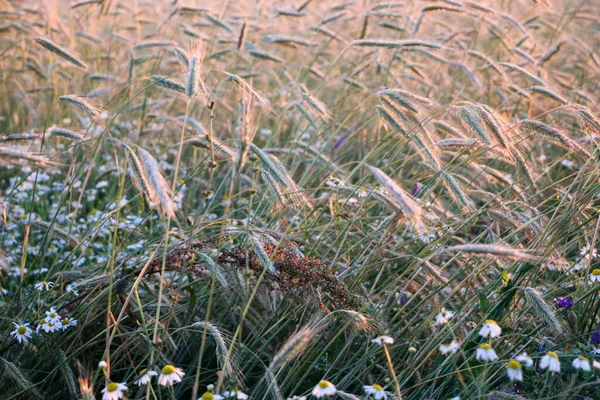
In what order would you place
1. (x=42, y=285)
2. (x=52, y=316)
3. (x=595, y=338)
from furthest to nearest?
(x=42, y=285) → (x=52, y=316) → (x=595, y=338)

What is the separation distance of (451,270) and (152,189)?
5.91 feet

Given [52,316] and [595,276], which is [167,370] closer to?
[52,316]

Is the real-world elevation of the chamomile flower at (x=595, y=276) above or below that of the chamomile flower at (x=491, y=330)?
below

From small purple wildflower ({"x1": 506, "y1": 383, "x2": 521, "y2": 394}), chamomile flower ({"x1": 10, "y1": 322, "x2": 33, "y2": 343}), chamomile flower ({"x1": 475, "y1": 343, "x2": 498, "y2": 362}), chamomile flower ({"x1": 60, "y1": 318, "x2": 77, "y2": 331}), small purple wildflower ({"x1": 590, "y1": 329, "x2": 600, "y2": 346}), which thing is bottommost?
chamomile flower ({"x1": 10, "y1": 322, "x2": 33, "y2": 343})

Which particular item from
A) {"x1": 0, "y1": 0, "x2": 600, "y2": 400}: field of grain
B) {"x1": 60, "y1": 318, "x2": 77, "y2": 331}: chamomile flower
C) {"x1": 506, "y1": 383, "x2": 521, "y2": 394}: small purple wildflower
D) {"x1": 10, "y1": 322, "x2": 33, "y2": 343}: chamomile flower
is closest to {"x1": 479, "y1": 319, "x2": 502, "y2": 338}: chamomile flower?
{"x1": 0, "y1": 0, "x2": 600, "y2": 400}: field of grain

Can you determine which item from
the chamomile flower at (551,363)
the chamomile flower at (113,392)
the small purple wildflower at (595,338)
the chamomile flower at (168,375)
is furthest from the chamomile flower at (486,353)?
the chamomile flower at (113,392)

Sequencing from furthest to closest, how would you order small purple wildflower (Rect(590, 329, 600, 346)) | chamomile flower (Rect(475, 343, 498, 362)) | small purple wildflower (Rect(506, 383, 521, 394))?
small purple wildflower (Rect(590, 329, 600, 346)) → small purple wildflower (Rect(506, 383, 521, 394)) → chamomile flower (Rect(475, 343, 498, 362))

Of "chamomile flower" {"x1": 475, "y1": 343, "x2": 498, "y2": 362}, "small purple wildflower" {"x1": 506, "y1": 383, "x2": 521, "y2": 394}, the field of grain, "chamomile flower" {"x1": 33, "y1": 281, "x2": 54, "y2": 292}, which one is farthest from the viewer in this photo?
"chamomile flower" {"x1": 33, "y1": 281, "x2": 54, "y2": 292}

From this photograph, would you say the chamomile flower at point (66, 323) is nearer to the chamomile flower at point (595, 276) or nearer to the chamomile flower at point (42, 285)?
the chamomile flower at point (42, 285)

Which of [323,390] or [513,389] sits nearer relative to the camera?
[323,390]

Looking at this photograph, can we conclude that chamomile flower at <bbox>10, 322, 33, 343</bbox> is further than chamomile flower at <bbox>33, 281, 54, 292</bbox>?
No

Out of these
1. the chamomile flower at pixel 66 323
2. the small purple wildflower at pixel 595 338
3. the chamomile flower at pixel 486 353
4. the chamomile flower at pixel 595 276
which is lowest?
the chamomile flower at pixel 66 323

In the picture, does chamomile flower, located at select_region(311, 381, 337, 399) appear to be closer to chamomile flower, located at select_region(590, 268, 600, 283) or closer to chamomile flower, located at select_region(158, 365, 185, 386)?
chamomile flower, located at select_region(158, 365, 185, 386)

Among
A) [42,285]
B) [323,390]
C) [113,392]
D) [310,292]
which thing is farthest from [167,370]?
[42,285]
